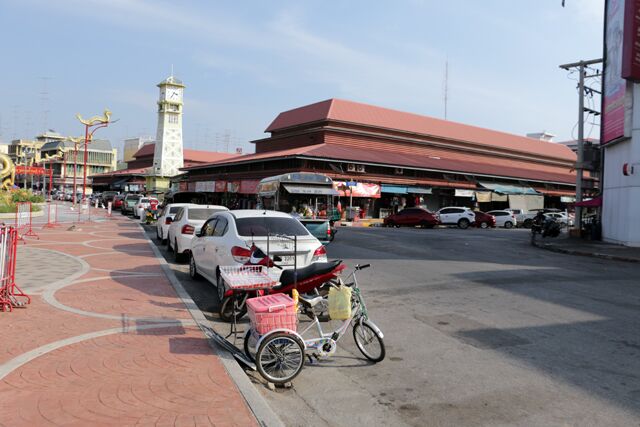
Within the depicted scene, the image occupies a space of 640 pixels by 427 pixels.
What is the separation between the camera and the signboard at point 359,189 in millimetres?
37594

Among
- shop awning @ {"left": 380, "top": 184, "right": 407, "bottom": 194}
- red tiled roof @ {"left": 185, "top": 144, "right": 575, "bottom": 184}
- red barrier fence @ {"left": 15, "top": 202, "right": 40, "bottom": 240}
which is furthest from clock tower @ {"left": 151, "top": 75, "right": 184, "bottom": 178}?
red barrier fence @ {"left": 15, "top": 202, "right": 40, "bottom": 240}

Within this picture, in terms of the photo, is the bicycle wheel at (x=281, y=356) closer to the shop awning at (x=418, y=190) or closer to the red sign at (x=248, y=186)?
the red sign at (x=248, y=186)

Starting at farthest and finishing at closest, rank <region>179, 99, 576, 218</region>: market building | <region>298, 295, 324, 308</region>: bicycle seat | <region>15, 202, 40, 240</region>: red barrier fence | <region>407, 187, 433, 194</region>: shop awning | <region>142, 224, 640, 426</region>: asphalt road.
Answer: <region>407, 187, 433, 194</region>: shop awning < <region>179, 99, 576, 218</region>: market building < <region>15, 202, 40, 240</region>: red barrier fence < <region>298, 295, 324, 308</region>: bicycle seat < <region>142, 224, 640, 426</region>: asphalt road

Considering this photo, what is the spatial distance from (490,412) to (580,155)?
2836 centimetres

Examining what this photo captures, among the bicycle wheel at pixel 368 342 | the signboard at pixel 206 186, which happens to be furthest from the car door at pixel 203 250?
the signboard at pixel 206 186

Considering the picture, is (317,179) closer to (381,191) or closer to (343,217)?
(343,217)

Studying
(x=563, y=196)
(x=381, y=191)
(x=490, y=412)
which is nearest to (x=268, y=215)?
(x=490, y=412)

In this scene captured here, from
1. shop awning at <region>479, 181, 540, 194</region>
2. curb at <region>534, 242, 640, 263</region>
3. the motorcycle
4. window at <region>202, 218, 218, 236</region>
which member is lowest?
curb at <region>534, 242, 640, 263</region>

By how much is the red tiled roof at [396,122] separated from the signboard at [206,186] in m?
8.61

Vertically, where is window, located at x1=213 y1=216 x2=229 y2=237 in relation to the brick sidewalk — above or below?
above

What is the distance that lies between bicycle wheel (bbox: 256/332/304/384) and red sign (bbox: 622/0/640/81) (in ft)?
73.0

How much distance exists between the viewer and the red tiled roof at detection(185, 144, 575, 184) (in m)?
40.6

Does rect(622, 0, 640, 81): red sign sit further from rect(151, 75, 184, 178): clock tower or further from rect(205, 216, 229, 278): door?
rect(151, 75, 184, 178): clock tower

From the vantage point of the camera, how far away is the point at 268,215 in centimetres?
964
